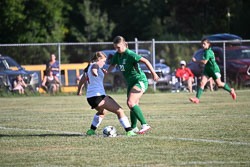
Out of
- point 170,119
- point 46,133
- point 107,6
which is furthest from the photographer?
point 107,6

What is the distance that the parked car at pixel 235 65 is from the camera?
2486 cm

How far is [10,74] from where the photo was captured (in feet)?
75.9

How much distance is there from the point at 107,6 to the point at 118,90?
126 ft

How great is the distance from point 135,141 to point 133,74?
5.28ft

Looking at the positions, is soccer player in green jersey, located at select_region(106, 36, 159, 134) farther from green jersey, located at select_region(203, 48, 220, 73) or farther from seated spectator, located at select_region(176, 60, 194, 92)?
seated spectator, located at select_region(176, 60, 194, 92)

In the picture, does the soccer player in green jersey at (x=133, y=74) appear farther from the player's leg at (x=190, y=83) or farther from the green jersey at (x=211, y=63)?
the player's leg at (x=190, y=83)

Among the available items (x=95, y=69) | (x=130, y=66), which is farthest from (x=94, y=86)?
(x=130, y=66)

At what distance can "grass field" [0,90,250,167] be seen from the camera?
289 inches

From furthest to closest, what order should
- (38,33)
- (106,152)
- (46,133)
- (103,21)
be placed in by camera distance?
(103,21), (38,33), (46,133), (106,152)

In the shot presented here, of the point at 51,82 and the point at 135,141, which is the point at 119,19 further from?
the point at 135,141

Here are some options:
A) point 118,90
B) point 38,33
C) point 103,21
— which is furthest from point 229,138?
point 103,21

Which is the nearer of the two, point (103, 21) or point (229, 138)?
point (229, 138)

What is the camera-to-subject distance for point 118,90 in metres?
24.5

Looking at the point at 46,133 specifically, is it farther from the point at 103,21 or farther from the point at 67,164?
the point at 103,21
